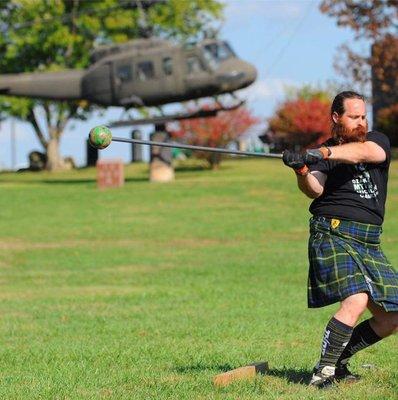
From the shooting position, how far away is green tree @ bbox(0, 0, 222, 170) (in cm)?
6022

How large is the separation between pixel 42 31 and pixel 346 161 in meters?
55.4

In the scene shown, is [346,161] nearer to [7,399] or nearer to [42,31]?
[7,399]

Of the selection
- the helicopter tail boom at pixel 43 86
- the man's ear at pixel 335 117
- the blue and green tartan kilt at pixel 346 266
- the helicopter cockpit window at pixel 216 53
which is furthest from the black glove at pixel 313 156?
the helicopter tail boom at pixel 43 86

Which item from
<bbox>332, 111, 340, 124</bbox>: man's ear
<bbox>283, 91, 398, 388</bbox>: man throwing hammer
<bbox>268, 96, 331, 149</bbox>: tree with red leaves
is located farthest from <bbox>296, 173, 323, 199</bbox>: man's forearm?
<bbox>268, 96, 331, 149</bbox>: tree with red leaves

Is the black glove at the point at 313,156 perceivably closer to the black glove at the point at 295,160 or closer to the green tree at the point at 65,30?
the black glove at the point at 295,160

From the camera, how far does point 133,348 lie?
9594 millimetres

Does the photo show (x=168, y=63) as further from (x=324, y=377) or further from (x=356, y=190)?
(x=324, y=377)

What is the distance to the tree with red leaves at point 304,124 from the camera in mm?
59875

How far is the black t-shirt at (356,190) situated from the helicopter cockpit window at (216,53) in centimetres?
3143

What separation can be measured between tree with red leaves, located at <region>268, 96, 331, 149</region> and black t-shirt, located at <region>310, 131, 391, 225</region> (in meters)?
51.6

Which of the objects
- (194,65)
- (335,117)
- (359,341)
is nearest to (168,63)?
(194,65)

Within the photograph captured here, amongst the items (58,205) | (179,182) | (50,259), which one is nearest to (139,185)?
(179,182)

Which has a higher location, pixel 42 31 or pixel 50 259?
pixel 42 31

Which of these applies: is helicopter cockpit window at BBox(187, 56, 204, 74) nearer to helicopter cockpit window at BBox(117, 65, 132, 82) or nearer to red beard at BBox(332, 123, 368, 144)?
helicopter cockpit window at BBox(117, 65, 132, 82)
